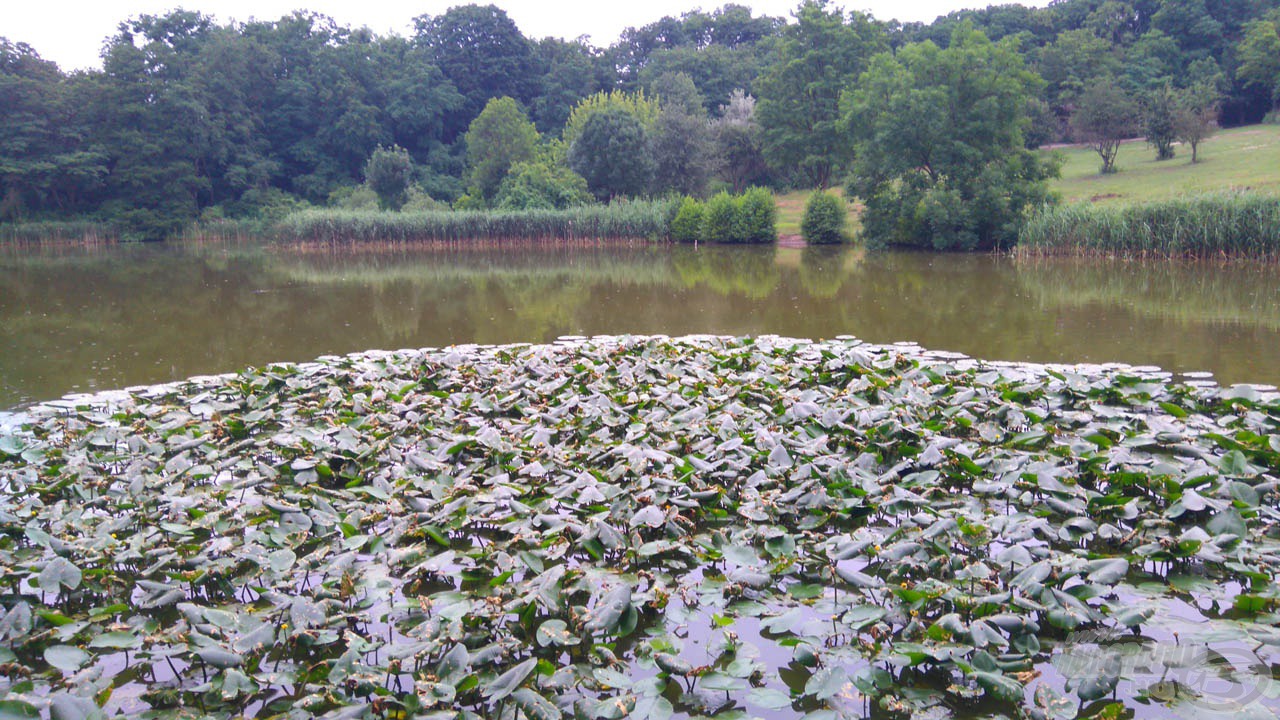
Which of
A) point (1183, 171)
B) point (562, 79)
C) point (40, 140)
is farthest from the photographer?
point (562, 79)

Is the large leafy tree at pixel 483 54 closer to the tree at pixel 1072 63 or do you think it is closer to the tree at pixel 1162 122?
the tree at pixel 1072 63

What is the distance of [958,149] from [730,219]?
28.7 ft

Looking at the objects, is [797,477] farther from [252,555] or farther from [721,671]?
[252,555]

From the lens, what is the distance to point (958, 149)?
Answer: 950 inches

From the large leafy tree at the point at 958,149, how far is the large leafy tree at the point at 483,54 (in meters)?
41.3

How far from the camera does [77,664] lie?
299cm

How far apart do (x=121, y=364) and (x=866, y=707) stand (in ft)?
29.8

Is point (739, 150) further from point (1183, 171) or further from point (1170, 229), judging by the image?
point (1170, 229)

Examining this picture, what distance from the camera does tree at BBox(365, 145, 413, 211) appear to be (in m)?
41.9

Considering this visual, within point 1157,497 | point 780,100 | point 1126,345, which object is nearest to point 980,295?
point 1126,345

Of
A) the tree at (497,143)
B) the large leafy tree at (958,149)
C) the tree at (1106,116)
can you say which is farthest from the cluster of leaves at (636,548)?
the tree at (497,143)

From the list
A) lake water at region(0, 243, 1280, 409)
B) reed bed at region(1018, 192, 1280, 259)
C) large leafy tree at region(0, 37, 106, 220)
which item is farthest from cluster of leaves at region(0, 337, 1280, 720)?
large leafy tree at region(0, 37, 106, 220)

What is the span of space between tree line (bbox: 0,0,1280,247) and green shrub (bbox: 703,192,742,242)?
468cm

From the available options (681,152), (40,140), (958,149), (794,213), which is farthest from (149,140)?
(958,149)
